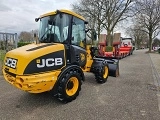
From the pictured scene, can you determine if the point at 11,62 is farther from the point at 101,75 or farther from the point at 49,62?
the point at 101,75

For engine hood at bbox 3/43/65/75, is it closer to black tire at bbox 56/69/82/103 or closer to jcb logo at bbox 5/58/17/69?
jcb logo at bbox 5/58/17/69

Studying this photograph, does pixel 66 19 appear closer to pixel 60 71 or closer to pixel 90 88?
pixel 60 71

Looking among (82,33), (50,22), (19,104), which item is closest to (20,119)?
(19,104)

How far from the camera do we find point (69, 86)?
4.72m

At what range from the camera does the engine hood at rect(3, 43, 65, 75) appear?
12.3 ft

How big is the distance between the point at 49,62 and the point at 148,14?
27.9 metres

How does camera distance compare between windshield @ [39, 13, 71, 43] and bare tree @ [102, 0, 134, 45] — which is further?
bare tree @ [102, 0, 134, 45]

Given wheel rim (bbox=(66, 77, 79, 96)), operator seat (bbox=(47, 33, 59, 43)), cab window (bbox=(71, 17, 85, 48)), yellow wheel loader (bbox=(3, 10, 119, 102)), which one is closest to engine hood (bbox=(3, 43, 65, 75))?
yellow wheel loader (bbox=(3, 10, 119, 102))

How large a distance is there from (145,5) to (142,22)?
320 centimetres

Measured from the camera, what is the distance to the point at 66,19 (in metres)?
4.63

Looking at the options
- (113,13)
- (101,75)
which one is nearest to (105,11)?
(113,13)

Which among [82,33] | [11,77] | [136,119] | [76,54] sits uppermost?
[82,33]

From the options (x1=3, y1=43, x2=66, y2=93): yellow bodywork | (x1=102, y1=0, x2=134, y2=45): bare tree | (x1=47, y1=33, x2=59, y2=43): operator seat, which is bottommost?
(x1=3, y1=43, x2=66, y2=93): yellow bodywork

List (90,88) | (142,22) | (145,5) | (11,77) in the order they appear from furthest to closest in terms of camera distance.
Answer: (142,22), (145,5), (90,88), (11,77)
